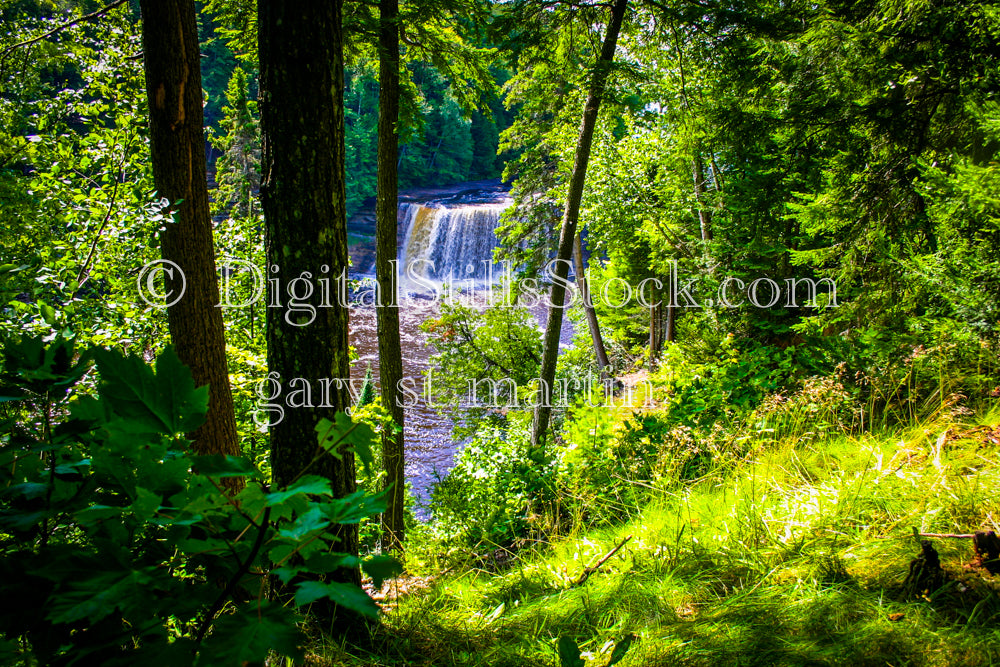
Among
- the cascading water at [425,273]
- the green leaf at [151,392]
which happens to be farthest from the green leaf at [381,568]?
the cascading water at [425,273]

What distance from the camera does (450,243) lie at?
80.9 feet

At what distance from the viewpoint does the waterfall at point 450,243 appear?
23.9 meters

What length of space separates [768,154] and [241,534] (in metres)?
7.67

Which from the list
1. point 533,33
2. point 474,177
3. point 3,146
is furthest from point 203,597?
point 474,177

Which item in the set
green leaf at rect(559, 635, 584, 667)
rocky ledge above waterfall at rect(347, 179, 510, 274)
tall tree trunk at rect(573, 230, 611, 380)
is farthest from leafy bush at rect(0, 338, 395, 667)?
rocky ledge above waterfall at rect(347, 179, 510, 274)

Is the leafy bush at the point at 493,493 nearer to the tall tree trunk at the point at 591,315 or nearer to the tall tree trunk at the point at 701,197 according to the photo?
the tall tree trunk at the point at 701,197

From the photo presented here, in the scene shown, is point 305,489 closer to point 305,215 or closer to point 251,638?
point 251,638

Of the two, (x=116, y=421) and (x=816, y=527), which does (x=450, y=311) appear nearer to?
(x=816, y=527)

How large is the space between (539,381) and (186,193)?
224 inches

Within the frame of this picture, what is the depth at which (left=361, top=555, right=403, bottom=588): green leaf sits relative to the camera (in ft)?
2.55

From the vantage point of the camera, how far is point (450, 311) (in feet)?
39.9

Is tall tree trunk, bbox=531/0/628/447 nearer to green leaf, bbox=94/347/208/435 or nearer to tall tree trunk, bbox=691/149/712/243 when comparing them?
tall tree trunk, bbox=691/149/712/243

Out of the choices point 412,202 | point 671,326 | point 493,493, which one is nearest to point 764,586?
point 493,493

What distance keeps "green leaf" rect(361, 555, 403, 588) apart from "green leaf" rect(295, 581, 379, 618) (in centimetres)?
9
